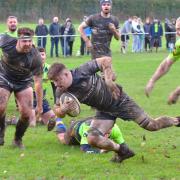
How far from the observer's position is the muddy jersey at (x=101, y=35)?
14.4 m

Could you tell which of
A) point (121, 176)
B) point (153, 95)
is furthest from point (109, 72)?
point (153, 95)

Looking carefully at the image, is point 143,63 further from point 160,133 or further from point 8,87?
point 8,87

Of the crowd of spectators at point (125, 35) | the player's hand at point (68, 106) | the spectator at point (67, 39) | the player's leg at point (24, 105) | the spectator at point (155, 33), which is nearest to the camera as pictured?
the player's hand at point (68, 106)

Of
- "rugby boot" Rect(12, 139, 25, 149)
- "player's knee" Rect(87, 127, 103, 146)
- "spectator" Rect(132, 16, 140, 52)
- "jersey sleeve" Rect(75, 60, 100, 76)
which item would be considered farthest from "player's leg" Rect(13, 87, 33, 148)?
"spectator" Rect(132, 16, 140, 52)

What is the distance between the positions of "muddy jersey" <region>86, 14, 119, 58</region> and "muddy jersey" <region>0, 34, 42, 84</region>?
464cm

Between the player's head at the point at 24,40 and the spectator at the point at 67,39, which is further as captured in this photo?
the spectator at the point at 67,39

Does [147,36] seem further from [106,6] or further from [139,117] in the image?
[139,117]

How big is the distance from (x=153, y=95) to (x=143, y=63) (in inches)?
390

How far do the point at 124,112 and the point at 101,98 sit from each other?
458 mm

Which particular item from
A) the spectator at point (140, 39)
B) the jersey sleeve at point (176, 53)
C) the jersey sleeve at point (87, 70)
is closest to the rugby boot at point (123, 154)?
the jersey sleeve at point (87, 70)

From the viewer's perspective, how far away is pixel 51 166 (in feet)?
28.7

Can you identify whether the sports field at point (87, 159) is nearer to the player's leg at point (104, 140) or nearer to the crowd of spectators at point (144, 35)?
the player's leg at point (104, 140)

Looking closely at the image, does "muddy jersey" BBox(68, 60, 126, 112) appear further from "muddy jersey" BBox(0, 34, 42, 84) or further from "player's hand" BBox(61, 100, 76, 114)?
"muddy jersey" BBox(0, 34, 42, 84)

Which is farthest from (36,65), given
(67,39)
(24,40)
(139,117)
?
(67,39)
